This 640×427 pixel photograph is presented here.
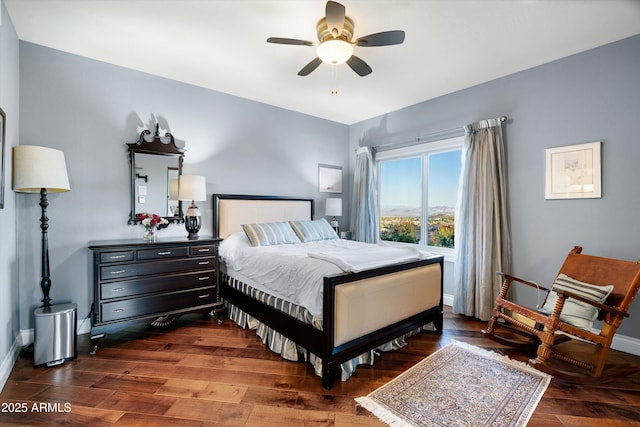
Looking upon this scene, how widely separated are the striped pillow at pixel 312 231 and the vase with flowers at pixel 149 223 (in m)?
1.58

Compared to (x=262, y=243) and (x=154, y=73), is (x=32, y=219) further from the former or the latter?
(x=262, y=243)

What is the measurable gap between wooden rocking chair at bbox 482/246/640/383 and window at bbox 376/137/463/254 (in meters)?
1.50

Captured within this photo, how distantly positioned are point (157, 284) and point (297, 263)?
60.6 inches

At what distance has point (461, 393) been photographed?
2.03m

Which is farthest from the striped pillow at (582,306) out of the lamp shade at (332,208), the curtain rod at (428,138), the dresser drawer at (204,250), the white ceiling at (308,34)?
the dresser drawer at (204,250)

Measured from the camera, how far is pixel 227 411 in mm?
1861

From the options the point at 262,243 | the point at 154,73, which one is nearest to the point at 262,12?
the point at 154,73

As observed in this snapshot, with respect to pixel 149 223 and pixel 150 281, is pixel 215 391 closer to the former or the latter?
pixel 150 281

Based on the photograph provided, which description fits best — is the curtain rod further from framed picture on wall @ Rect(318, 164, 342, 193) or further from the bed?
the bed

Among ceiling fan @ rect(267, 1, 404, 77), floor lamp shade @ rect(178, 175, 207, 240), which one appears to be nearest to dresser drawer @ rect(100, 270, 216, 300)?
floor lamp shade @ rect(178, 175, 207, 240)

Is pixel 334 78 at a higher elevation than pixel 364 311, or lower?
higher

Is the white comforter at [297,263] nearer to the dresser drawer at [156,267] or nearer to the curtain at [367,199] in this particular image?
the dresser drawer at [156,267]

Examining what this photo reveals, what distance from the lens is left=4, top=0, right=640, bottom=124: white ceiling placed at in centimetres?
225

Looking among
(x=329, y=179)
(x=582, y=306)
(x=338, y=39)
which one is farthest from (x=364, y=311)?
(x=329, y=179)
